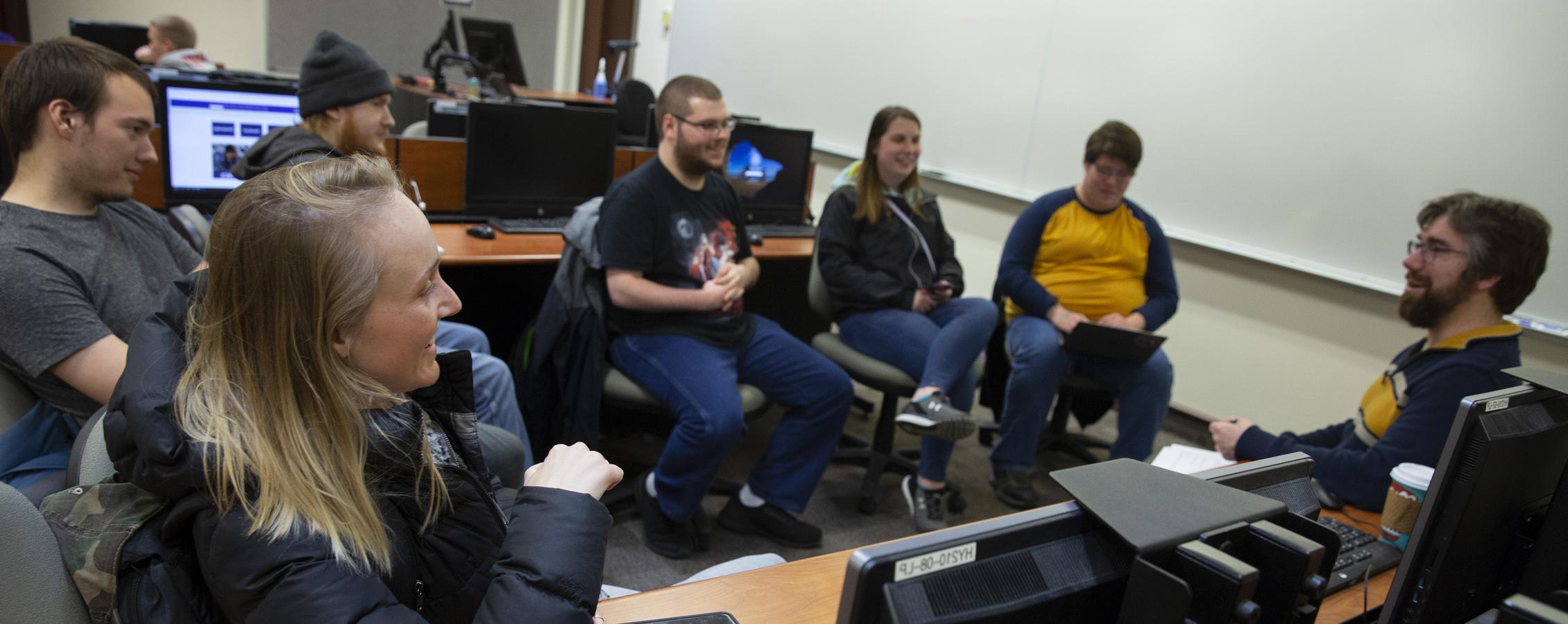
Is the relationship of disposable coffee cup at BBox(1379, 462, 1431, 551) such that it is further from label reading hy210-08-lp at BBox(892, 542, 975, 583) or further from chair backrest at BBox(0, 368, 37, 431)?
chair backrest at BBox(0, 368, 37, 431)

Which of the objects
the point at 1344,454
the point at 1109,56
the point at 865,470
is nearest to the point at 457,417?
the point at 1344,454

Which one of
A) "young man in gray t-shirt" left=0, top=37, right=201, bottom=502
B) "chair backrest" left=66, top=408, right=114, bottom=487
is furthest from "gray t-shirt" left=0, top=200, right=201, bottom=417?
"chair backrest" left=66, top=408, right=114, bottom=487

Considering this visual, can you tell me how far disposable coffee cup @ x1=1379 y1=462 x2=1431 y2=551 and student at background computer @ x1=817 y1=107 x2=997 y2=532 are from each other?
1299 mm

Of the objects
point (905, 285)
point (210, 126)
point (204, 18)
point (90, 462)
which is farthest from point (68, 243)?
point (204, 18)

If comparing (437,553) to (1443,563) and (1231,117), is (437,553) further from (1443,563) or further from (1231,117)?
(1231,117)

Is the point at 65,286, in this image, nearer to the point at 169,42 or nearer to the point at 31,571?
the point at 31,571

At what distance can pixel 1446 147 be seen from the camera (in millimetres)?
3203

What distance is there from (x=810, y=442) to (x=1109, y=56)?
2.44 meters

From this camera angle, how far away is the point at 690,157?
2.62 m

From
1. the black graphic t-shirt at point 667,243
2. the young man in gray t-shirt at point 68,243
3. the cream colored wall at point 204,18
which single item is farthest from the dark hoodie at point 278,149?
the cream colored wall at point 204,18

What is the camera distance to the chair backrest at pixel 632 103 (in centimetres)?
565

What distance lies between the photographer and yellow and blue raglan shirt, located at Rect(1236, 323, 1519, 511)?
1702 mm

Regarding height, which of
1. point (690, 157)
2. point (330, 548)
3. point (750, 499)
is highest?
point (690, 157)

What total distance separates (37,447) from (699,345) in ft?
4.68
